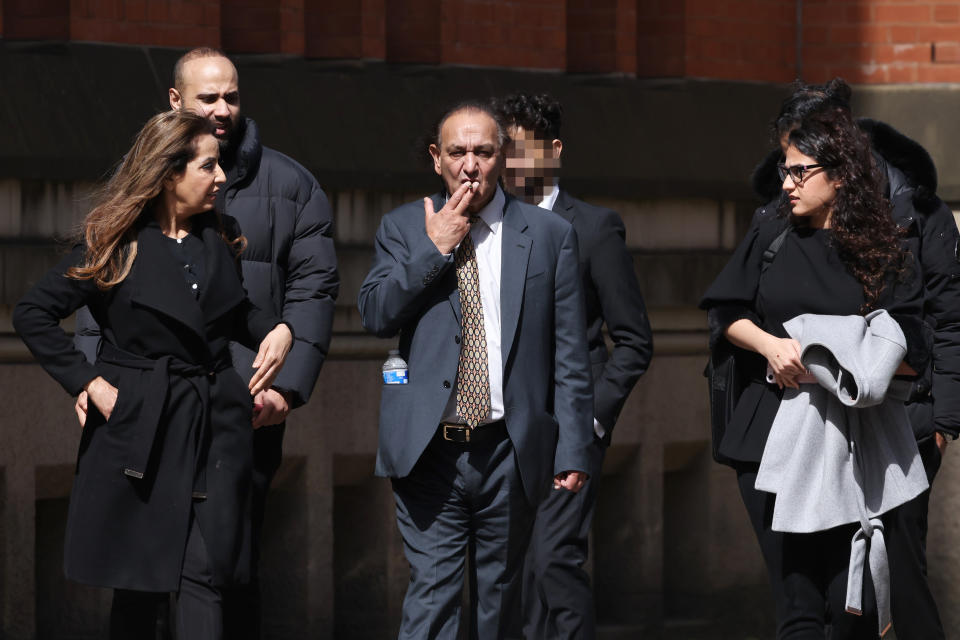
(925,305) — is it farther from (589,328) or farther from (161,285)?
(161,285)

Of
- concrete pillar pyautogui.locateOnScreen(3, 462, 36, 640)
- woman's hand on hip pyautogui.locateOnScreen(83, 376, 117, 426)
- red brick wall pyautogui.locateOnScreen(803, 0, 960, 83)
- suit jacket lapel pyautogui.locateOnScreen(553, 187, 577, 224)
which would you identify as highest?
red brick wall pyautogui.locateOnScreen(803, 0, 960, 83)

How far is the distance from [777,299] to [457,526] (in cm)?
133

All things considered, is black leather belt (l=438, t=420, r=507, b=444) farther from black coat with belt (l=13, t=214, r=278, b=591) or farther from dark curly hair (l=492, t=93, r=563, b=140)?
dark curly hair (l=492, t=93, r=563, b=140)

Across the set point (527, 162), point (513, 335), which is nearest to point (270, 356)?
point (513, 335)

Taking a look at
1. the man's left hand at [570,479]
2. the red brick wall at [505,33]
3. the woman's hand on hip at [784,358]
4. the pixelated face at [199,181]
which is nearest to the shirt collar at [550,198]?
the woman's hand on hip at [784,358]

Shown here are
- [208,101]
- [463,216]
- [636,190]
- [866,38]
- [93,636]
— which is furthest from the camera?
[866,38]

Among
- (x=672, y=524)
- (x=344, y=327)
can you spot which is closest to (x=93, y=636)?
(x=344, y=327)

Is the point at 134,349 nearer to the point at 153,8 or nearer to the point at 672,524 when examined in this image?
the point at 153,8

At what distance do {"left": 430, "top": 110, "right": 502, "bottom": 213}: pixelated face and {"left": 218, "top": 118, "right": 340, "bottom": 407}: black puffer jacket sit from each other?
33.4 inches

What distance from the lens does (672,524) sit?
9.37 metres

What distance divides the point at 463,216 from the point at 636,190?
337 centimetres

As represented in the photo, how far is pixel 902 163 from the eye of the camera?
262 inches

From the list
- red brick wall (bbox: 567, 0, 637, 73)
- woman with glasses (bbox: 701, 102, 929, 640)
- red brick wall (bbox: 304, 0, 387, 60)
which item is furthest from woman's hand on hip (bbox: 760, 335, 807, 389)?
red brick wall (bbox: 567, 0, 637, 73)

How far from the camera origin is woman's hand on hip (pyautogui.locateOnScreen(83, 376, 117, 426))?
18.5 ft
